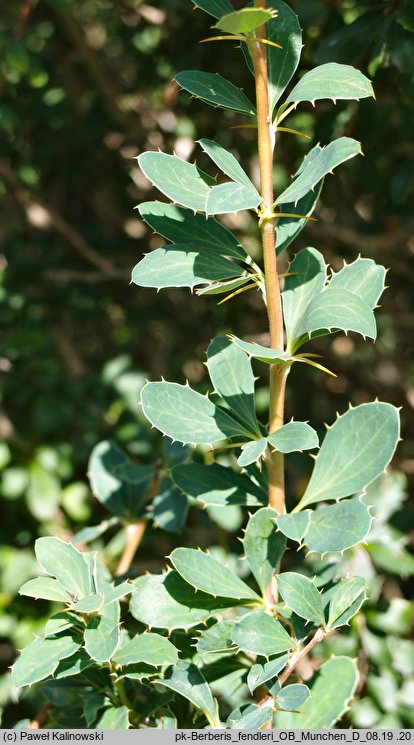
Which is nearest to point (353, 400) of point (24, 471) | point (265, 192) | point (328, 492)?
point (24, 471)

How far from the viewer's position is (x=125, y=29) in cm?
209

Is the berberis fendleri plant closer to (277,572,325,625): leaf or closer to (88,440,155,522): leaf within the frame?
(277,572,325,625): leaf

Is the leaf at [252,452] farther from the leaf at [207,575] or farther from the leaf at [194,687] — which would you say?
the leaf at [194,687]

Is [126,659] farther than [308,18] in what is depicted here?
No

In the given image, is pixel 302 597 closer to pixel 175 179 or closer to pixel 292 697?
pixel 292 697

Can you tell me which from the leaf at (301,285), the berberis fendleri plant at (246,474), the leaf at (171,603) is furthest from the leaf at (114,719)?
the leaf at (301,285)

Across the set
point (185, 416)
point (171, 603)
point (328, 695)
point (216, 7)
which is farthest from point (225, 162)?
point (328, 695)

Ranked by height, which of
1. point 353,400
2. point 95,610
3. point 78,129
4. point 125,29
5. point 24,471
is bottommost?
point 353,400

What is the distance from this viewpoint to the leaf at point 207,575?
0.84 metres

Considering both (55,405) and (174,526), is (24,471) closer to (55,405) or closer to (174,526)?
(55,405)

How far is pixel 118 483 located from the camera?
1246 mm

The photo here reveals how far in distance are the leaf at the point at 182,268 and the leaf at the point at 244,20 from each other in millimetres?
222

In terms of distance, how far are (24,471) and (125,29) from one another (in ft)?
4.10

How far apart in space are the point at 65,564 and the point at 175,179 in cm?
44
